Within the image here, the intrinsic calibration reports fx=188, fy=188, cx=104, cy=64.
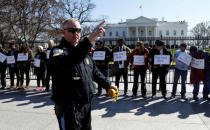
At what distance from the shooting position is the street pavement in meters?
4.16

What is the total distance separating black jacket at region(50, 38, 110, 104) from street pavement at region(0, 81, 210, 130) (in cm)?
216

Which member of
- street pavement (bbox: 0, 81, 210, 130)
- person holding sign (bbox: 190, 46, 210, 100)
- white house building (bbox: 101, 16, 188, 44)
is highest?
white house building (bbox: 101, 16, 188, 44)

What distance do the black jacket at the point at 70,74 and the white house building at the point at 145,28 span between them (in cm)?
8968

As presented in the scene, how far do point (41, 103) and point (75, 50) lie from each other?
4.66 m

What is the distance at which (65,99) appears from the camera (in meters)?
2.09

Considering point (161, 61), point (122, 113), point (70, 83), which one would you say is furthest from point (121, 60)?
point (70, 83)

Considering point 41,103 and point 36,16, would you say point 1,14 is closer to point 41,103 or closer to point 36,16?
point 36,16

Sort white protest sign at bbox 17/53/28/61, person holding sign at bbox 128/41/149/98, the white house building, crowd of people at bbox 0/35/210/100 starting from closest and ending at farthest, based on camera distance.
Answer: crowd of people at bbox 0/35/210/100
person holding sign at bbox 128/41/149/98
white protest sign at bbox 17/53/28/61
the white house building

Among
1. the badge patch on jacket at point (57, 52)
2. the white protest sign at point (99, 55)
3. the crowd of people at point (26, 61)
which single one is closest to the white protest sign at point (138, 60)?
the white protest sign at point (99, 55)

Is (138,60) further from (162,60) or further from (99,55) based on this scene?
(99,55)

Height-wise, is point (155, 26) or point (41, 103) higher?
point (155, 26)

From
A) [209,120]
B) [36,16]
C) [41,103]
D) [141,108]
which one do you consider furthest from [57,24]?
[209,120]

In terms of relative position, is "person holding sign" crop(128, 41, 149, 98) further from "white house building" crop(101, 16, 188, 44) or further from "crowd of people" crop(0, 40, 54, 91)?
"white house building" crop(101, 16, 188, 44)

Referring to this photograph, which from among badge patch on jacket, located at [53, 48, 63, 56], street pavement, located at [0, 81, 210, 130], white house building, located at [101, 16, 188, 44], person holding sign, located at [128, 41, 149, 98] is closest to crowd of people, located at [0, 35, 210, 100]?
person holding sign, located at [128, 41, 149, 98]
